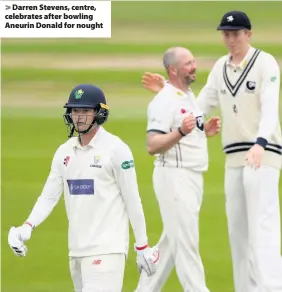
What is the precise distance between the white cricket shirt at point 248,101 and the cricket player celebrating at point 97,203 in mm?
1680

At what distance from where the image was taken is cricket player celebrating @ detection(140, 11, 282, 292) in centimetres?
917

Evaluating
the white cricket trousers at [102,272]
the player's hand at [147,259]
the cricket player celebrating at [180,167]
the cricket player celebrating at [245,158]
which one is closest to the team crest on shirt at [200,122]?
the cricket player celebrating at [180,167]

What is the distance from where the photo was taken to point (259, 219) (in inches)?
361

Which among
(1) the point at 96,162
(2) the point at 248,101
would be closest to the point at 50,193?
(1) the point at 96,162


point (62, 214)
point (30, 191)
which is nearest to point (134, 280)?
point (62, 214)

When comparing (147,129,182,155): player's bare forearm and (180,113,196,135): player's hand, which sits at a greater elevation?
(180,113,196,135): player's hand

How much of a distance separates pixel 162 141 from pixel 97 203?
1.57 m

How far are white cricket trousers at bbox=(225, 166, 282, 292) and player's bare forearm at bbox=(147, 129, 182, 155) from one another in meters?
0.56

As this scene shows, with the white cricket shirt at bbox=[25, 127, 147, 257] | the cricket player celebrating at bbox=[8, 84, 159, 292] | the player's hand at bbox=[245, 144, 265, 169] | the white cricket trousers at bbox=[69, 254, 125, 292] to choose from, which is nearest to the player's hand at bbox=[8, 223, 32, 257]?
the cricket player celebrating at bbox=[8, 84, 159, 292]

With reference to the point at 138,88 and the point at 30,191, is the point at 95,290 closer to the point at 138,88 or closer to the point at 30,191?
the point at 30,191

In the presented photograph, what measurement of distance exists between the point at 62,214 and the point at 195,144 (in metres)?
3.93

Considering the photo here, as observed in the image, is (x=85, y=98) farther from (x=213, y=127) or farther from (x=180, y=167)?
(x=213, y=127)

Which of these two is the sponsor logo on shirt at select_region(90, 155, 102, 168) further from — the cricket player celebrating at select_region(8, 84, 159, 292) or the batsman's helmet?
the batsman's helmet

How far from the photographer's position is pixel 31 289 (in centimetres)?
1030
